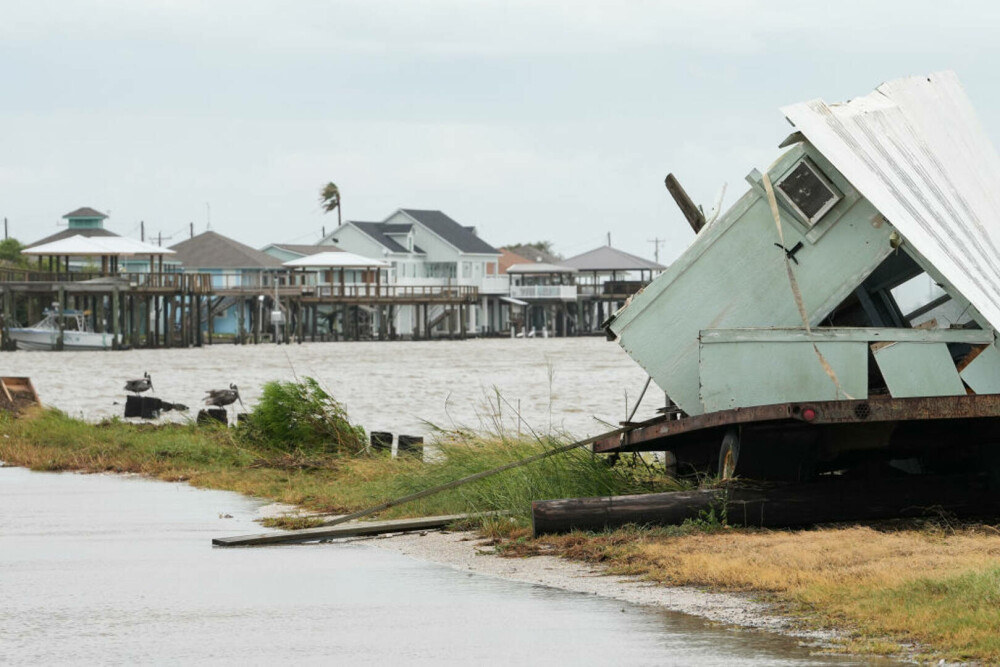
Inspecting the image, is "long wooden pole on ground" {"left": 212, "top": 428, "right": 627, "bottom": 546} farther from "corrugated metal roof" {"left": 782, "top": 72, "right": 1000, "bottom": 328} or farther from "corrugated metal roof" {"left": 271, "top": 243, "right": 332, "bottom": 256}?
"corrugated metal roof" {"left": 271, "top": 243, "right": 332, "bottom": 256}

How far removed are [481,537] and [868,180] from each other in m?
3.65

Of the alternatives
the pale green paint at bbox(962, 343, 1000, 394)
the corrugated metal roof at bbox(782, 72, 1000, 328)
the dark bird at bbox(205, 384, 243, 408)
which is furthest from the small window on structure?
the dark bird at bbox(205, 384, 243, 408)

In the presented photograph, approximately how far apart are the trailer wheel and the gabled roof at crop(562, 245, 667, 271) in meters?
123

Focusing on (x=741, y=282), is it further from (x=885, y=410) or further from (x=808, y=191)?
(x=885, y=410)

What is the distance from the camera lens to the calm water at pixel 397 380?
31.6 m

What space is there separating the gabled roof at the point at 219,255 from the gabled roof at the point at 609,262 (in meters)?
28.4

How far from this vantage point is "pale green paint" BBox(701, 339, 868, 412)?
10688 mm

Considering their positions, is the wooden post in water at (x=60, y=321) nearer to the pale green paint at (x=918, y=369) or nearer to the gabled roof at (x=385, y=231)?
the gabled roof at (x=385, y=231)

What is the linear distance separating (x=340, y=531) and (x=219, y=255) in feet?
364

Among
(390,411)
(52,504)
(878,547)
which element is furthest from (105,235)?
(878,547)

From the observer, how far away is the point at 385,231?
399 ft

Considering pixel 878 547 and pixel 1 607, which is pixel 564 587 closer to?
pixel 878 547

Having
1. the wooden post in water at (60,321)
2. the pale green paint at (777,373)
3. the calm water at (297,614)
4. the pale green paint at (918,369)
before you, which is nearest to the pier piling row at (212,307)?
the wooden post in water at (60,321)

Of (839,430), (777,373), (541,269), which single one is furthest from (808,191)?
(541,269)
